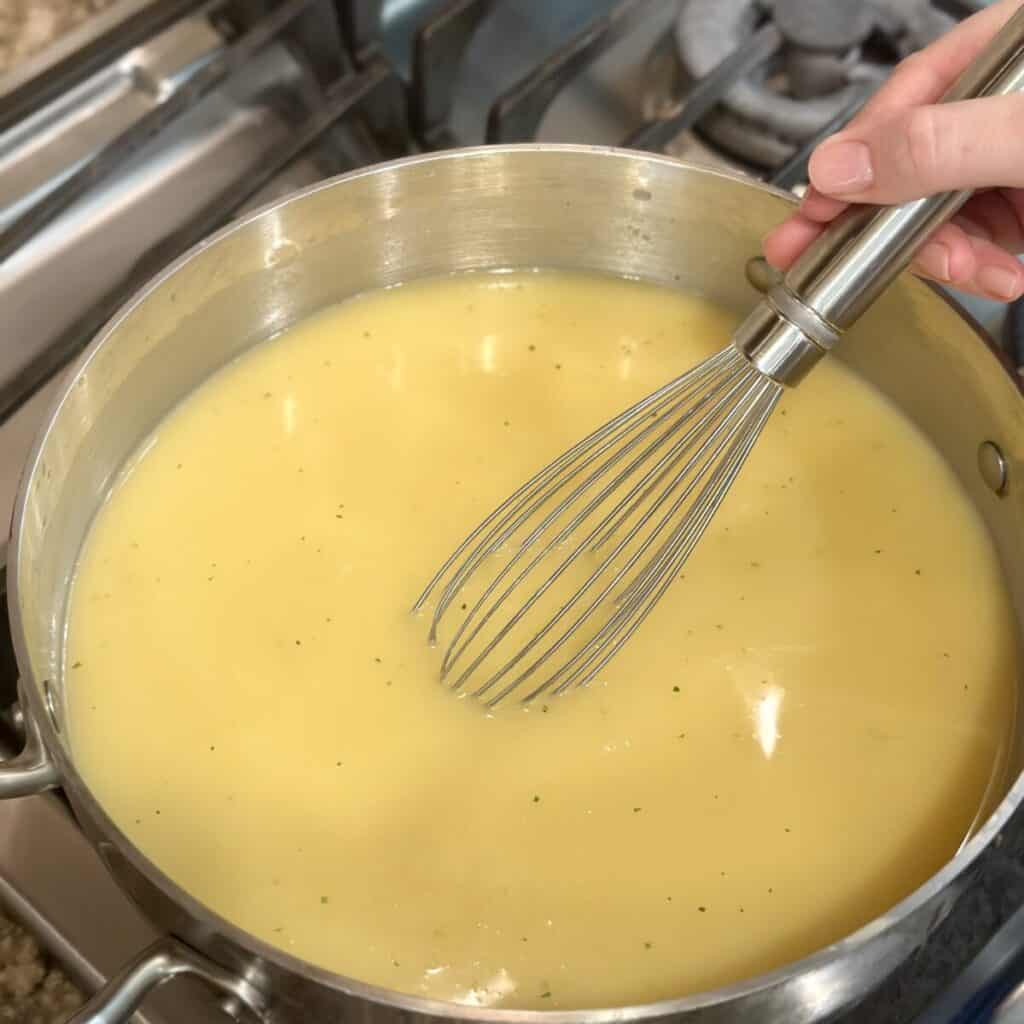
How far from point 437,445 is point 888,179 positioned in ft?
1.37

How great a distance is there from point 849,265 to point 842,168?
53 millimetres

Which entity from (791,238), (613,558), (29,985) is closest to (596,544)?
(613,558)

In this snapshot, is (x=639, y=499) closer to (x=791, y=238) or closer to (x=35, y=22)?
(x=791, y=238)

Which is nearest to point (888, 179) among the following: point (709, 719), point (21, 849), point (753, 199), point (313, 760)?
point (753, 199)

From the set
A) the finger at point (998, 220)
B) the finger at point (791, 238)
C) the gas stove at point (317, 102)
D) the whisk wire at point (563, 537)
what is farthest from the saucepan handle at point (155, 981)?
the finger at point (998, 220)

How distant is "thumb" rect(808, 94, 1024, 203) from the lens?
60cm

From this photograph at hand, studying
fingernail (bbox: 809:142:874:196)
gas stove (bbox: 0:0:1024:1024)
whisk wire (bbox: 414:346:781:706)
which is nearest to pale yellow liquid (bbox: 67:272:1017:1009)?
whisk wire (bbox: 414:346:781:706)

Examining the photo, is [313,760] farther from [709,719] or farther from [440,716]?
[709,719]

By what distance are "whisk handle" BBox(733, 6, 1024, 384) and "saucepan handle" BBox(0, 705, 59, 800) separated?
449 millimetres

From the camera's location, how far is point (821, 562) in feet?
2.91

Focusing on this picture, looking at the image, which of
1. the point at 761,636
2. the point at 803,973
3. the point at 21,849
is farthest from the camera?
the point at 761,636

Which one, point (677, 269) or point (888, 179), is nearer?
point (888, 179)

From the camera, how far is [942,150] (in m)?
0.60

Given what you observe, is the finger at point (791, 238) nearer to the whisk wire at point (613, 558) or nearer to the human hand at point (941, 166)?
the human hand at point (941, 166)
